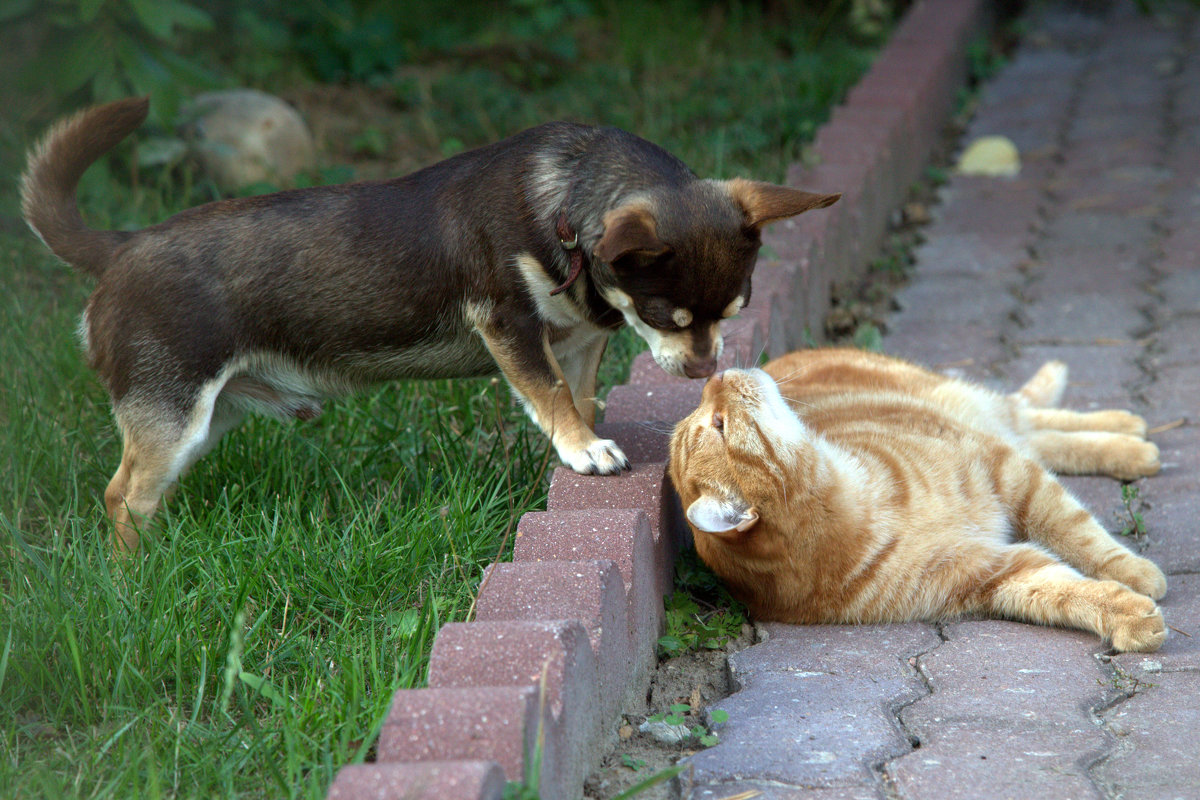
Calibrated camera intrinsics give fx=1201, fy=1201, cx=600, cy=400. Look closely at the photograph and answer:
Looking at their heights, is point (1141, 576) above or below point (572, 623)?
below

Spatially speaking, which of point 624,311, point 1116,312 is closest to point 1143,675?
point 624,311

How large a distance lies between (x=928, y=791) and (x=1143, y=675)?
2.30 ft

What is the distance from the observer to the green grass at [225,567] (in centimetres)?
229

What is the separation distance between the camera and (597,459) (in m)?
3.13

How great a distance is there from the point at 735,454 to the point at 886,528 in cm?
44

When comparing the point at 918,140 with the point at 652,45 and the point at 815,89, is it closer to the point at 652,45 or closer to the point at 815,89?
the point at 815,89

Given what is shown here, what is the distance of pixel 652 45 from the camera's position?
7.71 meters

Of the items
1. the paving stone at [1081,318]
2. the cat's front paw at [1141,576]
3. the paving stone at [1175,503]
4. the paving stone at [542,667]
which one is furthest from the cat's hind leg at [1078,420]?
the paving stone at [542,667]

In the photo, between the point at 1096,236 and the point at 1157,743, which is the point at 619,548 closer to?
the point at 1157,743

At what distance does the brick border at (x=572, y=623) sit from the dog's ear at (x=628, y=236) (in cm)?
59

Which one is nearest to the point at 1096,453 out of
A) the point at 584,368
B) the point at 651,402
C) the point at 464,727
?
the point at 651,402

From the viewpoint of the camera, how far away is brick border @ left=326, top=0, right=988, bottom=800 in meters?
1.93

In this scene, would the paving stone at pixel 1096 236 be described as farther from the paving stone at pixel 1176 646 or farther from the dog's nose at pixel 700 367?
the dog's nose at pixel 700 367

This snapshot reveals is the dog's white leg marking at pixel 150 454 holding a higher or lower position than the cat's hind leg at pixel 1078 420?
higher
